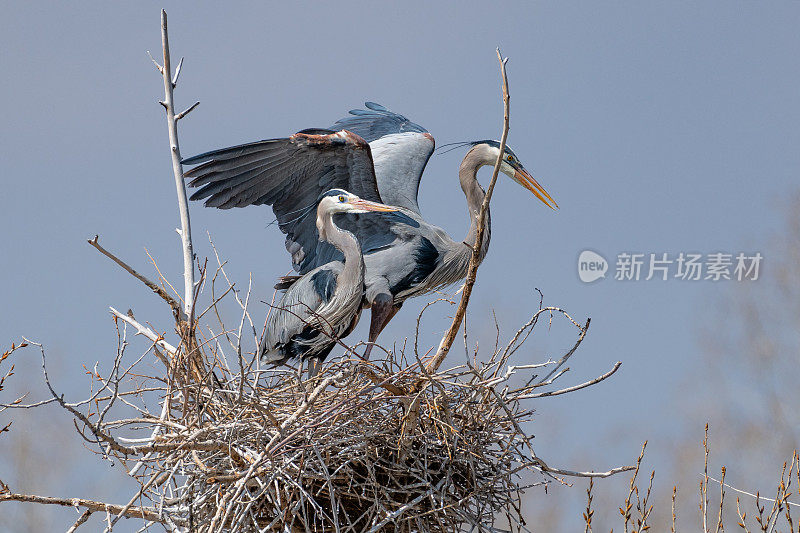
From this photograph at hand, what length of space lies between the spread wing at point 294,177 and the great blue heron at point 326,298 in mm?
202

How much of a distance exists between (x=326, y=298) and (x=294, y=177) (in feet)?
2.58

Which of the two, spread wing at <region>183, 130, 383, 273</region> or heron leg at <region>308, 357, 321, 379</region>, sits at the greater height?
spread wing at <region>183, 130, 383, 273</region>

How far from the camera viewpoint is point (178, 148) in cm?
496

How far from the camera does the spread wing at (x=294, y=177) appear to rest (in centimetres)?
566

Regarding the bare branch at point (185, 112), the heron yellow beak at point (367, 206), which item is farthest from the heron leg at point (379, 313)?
the bare branch at point (185, 112)

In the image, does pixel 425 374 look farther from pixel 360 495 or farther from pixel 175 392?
pixel 175 392

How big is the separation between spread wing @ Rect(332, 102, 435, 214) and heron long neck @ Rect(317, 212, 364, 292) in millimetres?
942

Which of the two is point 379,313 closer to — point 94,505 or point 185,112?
point 185,112

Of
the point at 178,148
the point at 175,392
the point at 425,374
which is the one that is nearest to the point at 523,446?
the point at 425,374

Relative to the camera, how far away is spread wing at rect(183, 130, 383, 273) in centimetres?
566

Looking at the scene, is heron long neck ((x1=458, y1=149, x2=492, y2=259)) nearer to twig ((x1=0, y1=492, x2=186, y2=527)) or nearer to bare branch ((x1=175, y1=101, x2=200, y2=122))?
bare branch ((x1=175, y1=101, x2=200, y2=122))

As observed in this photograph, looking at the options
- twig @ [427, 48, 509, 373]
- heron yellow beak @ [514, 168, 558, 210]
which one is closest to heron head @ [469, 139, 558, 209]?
heron yellow beak @ [514, 168, 558, 210]

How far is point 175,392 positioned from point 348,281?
4.47 feet

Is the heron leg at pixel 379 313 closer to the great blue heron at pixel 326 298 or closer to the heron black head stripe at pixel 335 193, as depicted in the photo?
the great blue heron at pixel 326 298
